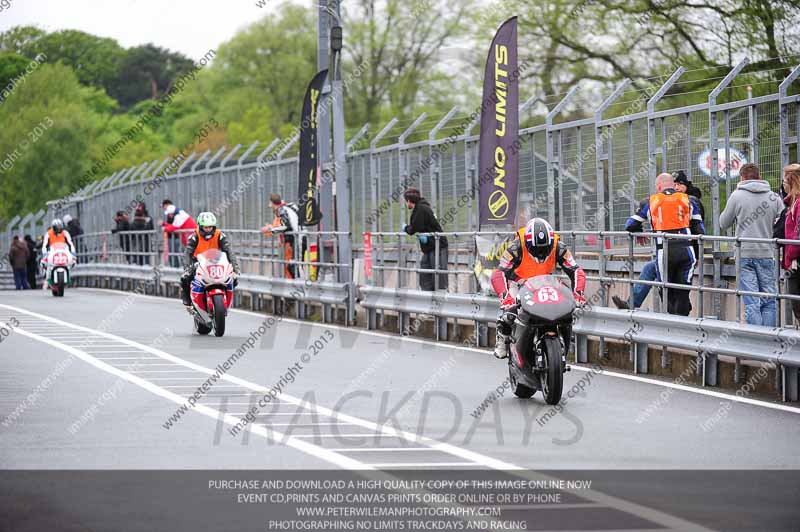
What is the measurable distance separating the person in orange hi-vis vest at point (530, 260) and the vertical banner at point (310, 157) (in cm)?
1332

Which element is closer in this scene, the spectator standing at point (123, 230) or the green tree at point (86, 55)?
the spectator standing at point (123, 230)

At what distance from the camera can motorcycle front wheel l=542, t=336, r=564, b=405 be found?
12.4m

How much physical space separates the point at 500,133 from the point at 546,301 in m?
7.63

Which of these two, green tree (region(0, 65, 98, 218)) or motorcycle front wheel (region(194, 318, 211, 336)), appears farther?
green tree (region(0, 65, 98, 218))

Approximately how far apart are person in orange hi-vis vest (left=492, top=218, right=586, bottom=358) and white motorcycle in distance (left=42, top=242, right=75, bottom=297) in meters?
21.3

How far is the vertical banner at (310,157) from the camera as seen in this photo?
26.3 metres

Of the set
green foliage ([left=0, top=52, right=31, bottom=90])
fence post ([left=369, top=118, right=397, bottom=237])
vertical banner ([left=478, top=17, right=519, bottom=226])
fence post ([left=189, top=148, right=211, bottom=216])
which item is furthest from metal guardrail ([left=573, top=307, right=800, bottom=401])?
green foliage ([left=0, top=52, right=31, bottom=90])

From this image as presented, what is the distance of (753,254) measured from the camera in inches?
559

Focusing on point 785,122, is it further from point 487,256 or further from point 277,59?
point 277,59

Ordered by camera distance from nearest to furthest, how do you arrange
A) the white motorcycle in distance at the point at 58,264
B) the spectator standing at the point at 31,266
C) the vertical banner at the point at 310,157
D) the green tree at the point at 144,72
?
the vertical banner at the point at 310,157, the white motorcycle in distance at the point at 58,264, the spectator standing at the point at 31,266, the green tree at the point at 144,72

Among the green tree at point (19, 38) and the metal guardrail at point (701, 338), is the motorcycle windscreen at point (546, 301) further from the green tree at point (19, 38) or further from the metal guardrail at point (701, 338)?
the green tree at point (19, 38)

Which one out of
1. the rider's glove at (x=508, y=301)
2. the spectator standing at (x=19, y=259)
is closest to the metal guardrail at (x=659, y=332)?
the rider's glove at (x=508, y=301)

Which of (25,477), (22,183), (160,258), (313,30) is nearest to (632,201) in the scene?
(25,477)

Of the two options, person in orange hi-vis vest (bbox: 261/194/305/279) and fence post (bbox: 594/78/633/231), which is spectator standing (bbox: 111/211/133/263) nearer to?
person in orange hi-vis vest (bbox: 261/194/305/279)
